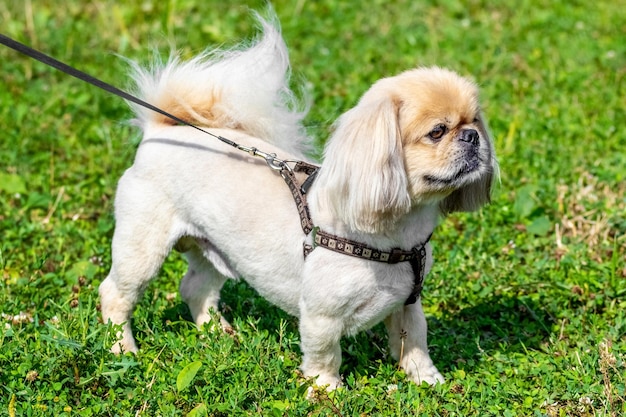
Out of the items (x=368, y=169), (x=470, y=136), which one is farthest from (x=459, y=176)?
(x=368, y=169)

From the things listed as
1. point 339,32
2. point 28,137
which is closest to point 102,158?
point 28,137

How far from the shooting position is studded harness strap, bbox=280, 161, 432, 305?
3521 mm

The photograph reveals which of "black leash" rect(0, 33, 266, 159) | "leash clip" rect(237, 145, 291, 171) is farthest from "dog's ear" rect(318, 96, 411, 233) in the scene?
"black leash" rect(0, 33, 266, 159)

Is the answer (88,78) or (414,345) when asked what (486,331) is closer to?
(414,345)

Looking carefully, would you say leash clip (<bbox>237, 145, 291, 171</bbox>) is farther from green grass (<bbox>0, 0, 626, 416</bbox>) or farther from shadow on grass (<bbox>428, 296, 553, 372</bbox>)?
shadow on grass (<bbox>428, 296, 553, 372</bbox>)

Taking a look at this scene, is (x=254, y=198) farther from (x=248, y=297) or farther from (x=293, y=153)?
(x=248, y=297)

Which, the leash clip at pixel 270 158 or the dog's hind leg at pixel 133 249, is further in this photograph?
the dog's hind leg at pixel 133 249

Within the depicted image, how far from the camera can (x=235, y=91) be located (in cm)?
415

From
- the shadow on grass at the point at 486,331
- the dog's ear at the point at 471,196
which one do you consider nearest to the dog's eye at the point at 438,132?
the dog's ear at the point at 471,196

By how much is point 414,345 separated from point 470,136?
1079 millimetres

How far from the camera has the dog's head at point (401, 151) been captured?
10.6 feet

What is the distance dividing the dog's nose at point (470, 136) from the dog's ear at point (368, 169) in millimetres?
245

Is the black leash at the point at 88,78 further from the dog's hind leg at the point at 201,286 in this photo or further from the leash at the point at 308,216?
the dog's hind leg at the point at 201,286

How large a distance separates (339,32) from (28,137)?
3219 mm
